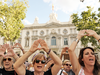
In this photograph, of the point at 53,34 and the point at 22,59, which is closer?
the point at 22,59

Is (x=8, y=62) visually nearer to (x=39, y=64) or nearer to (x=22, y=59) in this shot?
(x=22, y=59)

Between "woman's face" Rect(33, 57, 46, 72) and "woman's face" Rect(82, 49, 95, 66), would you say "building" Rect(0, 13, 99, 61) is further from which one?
"woman's face" Rect(33, 57, 46, 72)

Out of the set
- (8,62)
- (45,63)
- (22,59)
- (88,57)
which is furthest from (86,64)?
(8,62)

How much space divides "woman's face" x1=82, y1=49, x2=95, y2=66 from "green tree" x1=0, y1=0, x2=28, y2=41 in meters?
12.6

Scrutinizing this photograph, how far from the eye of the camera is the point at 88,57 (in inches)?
86.0

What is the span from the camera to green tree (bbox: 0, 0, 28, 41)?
511 inches

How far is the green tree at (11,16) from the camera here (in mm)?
12973

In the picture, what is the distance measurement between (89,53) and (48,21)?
26003 mm

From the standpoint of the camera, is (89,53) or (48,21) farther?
(48,21)

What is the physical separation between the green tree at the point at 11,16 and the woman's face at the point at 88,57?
12.6 metres

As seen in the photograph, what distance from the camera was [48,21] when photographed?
27672 mm

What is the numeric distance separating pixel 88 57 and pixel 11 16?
44.5 ft

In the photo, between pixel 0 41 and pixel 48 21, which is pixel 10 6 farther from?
pixel 0 41

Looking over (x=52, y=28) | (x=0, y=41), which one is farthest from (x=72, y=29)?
(x=0, y=41)
